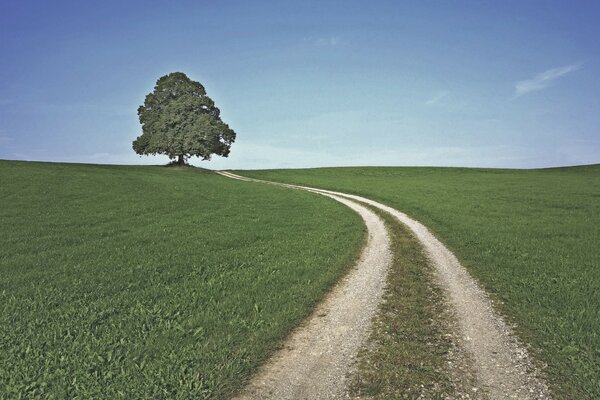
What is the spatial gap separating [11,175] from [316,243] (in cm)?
3726

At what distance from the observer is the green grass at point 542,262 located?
815 centimetres

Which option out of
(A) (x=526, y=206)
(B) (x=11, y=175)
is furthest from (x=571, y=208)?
(B) (x=11, y=175)

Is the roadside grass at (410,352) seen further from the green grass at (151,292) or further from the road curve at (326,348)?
the green grass at (151,292)

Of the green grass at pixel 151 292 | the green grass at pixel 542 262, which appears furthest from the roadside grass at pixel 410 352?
the green grass at pixel 151 292

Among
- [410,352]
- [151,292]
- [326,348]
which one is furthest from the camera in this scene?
[151,292]

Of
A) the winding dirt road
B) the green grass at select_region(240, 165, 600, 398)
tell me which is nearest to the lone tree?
the green grass at select_region(240, 165, 600, 398)

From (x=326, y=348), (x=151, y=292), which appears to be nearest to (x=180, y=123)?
(x=151, y=292)

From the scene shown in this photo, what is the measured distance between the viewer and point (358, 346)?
8531 mm

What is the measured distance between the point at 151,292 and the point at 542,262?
14.8 metres

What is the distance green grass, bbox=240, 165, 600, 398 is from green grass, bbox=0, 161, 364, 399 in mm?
5446

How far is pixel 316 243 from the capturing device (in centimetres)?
1875

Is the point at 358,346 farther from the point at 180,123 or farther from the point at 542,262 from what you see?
the point at 180,123

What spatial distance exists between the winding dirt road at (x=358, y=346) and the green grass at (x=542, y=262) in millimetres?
535

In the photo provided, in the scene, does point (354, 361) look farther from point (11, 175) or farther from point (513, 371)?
point (11, 175)
